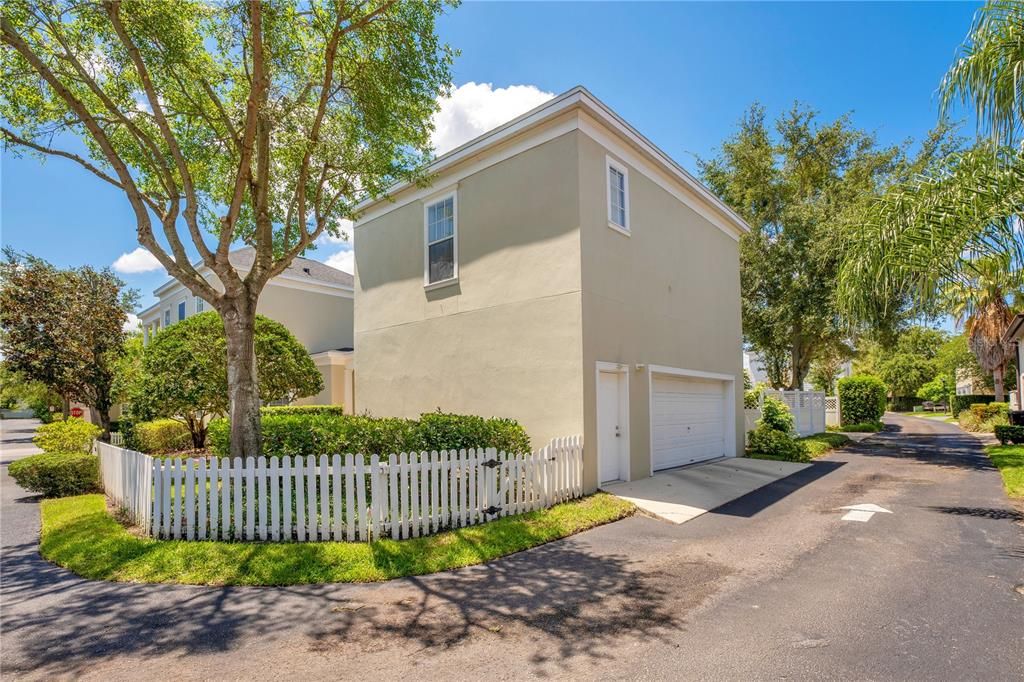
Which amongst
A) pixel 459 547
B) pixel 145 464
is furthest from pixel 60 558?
pixel 459 547

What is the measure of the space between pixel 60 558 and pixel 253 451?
8.34 feet

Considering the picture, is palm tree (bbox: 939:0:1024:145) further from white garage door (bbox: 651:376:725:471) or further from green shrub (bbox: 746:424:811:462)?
green shrub (bbox: 746:424:811:462)

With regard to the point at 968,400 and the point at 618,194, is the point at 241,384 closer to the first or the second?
the point at 618,194

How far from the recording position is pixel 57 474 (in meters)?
10.1

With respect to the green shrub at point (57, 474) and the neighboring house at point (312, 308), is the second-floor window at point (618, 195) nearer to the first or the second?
the green shrub at point (57, 474)

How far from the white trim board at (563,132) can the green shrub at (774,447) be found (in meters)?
6.55

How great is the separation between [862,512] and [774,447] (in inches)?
268

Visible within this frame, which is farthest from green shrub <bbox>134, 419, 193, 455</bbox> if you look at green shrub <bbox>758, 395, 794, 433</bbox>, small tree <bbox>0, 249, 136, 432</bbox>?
green shrub <bbox>758, 395, 794, 433</bbox>

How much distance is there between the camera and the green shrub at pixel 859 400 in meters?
26.7

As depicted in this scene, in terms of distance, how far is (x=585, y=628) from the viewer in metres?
4.38

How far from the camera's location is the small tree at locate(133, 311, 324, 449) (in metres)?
13.3

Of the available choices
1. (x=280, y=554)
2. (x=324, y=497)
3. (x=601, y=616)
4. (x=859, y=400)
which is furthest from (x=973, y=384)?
(x=280, y=554)

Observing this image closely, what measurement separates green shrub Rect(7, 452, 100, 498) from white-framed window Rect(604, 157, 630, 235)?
37.1ft

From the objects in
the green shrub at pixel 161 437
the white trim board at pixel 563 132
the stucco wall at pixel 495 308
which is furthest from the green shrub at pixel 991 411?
the green shrub at pixel 161 437
